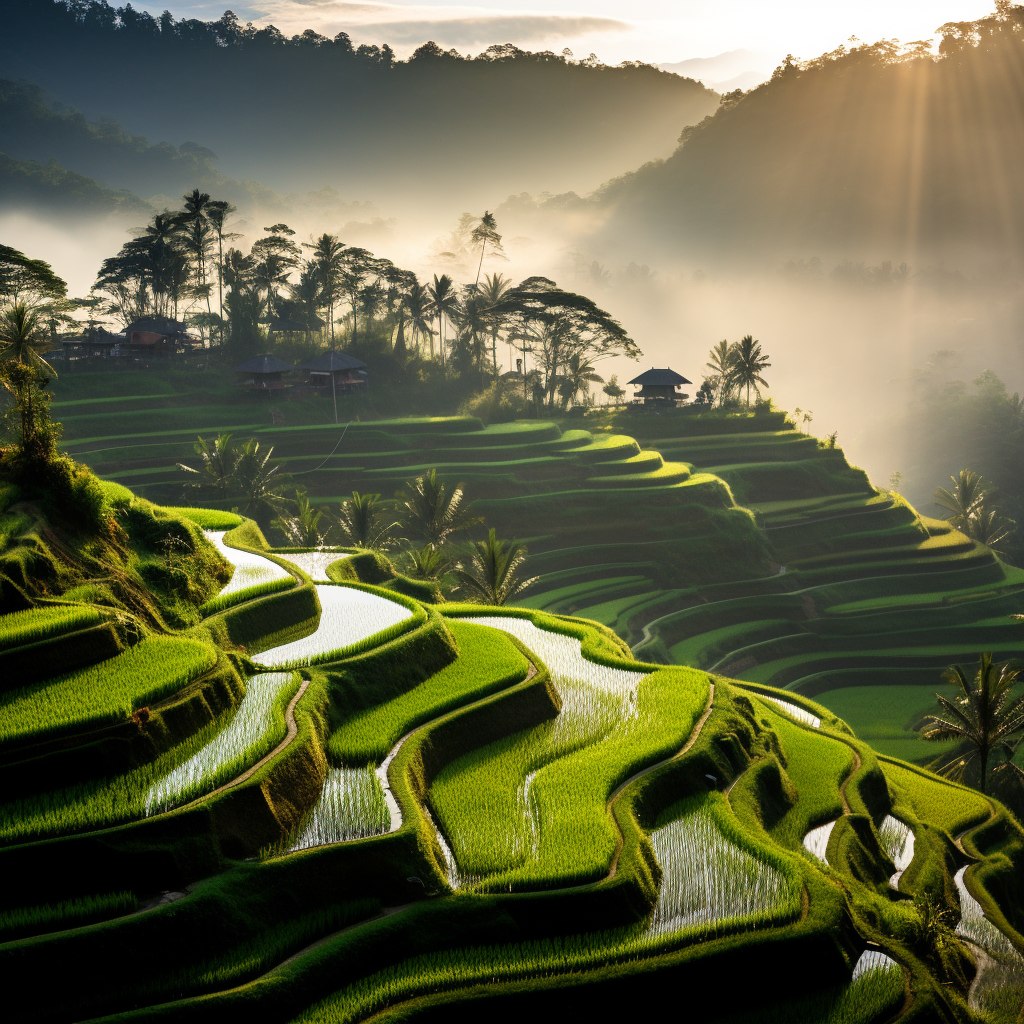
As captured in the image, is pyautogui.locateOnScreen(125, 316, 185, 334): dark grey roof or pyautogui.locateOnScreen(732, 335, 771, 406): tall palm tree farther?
pyautogui.locateOnScreen(732, 335, 771, 406): tall palm tree

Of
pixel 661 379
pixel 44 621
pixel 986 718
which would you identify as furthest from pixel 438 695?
pixel 661 379

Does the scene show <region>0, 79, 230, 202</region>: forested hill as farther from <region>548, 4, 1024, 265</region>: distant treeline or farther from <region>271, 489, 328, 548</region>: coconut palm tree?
<region>271, 489, 328, 548</region>: coconut palm tree

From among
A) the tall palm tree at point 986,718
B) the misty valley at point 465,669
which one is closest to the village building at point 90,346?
the misty valley at point 465,669

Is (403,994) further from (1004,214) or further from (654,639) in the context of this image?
(1004,214)

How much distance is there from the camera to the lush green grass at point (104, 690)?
28.1 ft

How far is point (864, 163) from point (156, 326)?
134m

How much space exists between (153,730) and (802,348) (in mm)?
135650

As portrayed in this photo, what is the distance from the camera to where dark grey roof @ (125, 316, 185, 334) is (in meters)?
45.9

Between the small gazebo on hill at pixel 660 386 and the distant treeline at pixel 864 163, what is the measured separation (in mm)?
110943

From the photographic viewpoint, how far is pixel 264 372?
145 feet

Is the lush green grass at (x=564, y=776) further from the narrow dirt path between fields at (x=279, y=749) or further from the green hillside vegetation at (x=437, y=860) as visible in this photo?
the narrow dirt path between fields at (x=279, y=749)

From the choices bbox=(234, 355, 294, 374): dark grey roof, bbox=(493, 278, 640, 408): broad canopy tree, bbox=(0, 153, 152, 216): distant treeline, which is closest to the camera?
bbox=(234, 355, 294, 374): dark grey roof

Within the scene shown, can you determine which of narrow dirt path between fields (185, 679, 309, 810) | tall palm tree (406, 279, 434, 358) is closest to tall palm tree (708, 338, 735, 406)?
tall palm tree (406, 279, 434, 358)

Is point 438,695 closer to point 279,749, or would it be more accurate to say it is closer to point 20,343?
point 279,749
